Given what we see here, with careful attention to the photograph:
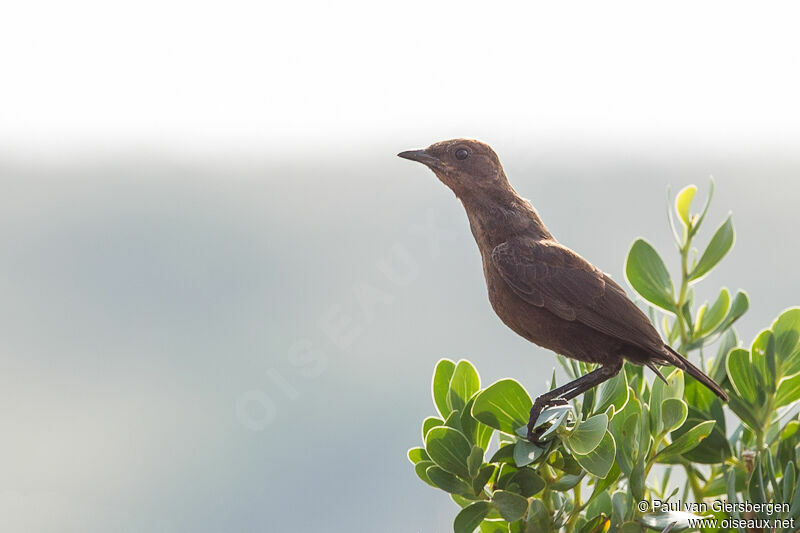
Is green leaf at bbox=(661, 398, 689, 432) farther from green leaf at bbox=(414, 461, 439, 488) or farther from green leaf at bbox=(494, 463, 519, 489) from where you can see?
green leaf at bbox=(414, 461, 439, 488)

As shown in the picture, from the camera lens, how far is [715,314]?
147cm

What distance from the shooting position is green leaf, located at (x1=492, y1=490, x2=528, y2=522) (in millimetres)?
1113

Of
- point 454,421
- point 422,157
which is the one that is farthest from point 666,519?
point 422,157

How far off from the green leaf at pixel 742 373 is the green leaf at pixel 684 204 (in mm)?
259

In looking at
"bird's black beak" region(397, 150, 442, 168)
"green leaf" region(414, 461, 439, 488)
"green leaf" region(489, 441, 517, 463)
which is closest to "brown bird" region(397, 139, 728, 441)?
"bird's black beak" region(397, 150, 442, 168)

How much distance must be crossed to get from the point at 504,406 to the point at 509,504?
0.44 feet

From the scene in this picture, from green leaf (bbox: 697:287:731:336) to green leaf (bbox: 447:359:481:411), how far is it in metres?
0.49

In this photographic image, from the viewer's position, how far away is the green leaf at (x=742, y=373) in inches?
51.4

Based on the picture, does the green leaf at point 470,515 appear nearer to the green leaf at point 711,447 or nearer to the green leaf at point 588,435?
the green leaf at point 588,435

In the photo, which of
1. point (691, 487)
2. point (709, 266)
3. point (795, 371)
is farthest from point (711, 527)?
point (709, 266)

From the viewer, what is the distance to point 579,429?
42.2 inches

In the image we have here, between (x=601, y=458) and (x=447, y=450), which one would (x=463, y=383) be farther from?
(x=601, y=458)

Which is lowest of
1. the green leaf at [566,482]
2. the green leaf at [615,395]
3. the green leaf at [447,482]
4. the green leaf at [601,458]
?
the green leaf at [566,482]

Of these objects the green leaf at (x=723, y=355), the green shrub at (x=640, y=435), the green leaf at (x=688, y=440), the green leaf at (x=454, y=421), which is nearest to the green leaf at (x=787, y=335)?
the green shrub at (x=640, y=435)
